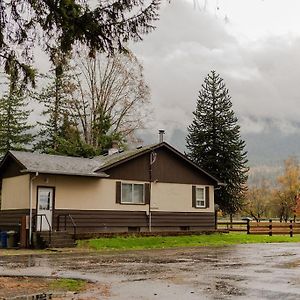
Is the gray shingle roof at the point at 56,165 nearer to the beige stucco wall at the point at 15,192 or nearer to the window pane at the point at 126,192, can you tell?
the beige stucco wall at the point at 15,192

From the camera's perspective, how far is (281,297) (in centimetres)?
883

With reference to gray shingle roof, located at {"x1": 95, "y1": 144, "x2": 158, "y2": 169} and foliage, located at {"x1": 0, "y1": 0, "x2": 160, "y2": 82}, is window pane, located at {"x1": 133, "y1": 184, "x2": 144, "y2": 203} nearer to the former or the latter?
gray shingle roof, located at {"x1": 95, "y1": 144, "x2": 158, "y2": 169}

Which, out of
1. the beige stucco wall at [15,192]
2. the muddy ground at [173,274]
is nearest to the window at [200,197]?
the beige stucco wall at [15,192]

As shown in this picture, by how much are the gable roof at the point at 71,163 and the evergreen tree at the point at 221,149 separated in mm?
12751

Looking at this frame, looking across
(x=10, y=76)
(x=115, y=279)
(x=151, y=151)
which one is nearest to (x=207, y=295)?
(x=115, y=279)

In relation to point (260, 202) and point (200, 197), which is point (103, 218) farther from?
point (260, 202)

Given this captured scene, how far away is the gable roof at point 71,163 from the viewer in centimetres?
2395

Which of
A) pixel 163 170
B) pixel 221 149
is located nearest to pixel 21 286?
pixel 163 170

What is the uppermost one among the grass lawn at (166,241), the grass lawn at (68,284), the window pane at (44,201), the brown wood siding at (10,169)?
the brown wood siding at (10,169)

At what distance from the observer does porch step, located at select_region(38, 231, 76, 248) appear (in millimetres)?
22266

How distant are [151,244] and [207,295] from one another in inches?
585

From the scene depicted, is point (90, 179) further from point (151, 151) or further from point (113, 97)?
point (113, 97)

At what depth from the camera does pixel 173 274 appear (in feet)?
40.8

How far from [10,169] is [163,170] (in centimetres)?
825
